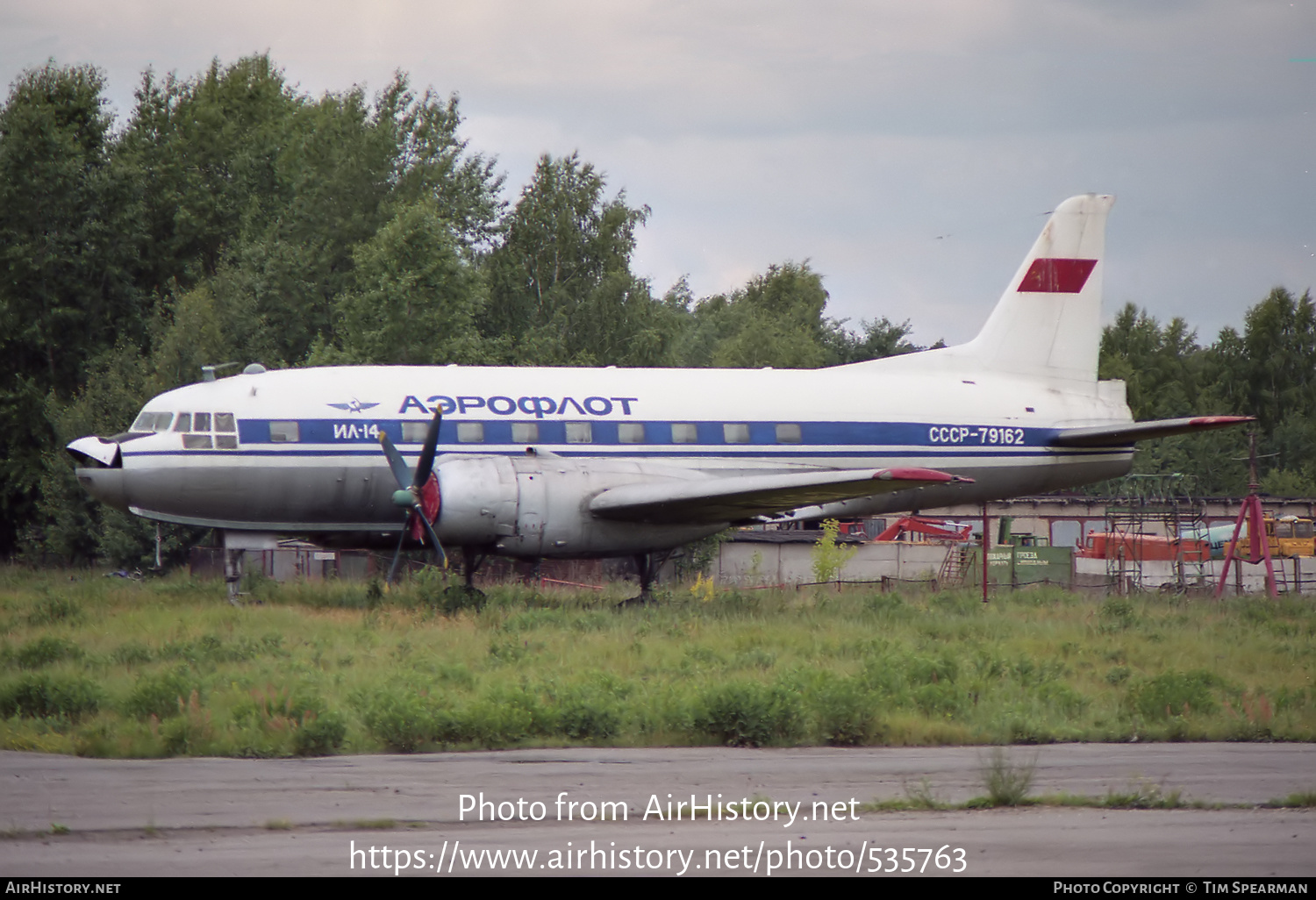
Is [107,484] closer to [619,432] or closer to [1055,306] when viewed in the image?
[619,432]

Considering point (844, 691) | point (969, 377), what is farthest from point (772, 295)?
point (844, 691)

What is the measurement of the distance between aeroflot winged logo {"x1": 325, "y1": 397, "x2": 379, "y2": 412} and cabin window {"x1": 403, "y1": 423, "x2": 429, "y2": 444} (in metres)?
0.71

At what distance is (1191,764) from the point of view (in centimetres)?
1219

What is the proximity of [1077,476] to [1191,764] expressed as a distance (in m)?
16.6

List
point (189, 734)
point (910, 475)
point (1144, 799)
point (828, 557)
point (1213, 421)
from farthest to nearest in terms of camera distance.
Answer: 1. point (828, 557)
2. point (1213, 421)
3. point (910, 475)
4. point (189, 734)
5. point (1144, 799)

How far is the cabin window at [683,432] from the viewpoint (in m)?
25.1

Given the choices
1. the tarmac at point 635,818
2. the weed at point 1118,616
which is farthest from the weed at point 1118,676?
the weed at point 1118,616

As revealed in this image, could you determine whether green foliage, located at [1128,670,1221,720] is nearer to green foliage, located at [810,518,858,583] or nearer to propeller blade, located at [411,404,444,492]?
propeller blade, located at [411,404,444,492]

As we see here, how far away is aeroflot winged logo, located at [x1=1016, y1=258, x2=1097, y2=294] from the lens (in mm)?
29031

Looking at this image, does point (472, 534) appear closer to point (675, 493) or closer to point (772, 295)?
point (675, 493)

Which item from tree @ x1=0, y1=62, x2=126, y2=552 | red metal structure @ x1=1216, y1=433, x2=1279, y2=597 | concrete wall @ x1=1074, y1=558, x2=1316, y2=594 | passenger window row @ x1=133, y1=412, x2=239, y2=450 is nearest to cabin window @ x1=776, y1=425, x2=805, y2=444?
passenger window row @ x1=133, y1=412, x2=239, y2=450

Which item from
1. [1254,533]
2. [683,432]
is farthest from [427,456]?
[1254,533]

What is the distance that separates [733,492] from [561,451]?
3574mm

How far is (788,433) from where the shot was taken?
2572 cm
